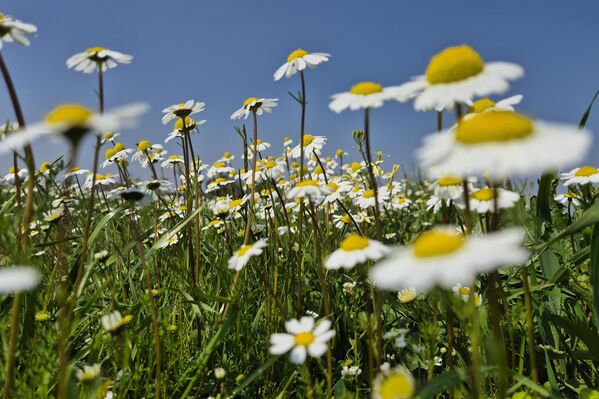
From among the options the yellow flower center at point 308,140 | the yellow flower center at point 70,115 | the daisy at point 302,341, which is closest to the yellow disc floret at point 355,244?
the daisy at point 302,341

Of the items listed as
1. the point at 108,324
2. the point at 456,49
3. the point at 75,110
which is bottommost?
the point at 108,324

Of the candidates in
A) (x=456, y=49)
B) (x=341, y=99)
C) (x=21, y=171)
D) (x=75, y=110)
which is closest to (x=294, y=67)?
(x=341, y=99)

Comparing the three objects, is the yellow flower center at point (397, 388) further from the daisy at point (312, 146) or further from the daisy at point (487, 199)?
the daisy at point (312, 146)

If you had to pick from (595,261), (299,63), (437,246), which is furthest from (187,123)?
(437,246)

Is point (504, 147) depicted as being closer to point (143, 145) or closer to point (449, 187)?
point (449, 187)

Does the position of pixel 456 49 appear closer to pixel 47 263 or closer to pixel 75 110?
pixel 75 110

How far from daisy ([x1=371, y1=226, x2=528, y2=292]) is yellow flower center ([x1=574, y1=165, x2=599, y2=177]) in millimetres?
2498

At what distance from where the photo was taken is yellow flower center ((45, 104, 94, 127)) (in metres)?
1.23

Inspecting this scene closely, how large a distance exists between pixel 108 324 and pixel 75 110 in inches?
27.5

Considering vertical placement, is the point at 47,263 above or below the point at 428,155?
below

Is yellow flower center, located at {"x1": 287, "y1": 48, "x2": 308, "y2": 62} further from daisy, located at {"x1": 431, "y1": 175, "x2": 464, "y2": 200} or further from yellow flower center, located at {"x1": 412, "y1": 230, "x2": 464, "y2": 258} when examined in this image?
yellow flower center, located at {"x1": 412, "y1": 230, "x2": 464, "y2": 258}

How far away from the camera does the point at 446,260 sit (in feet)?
3.19

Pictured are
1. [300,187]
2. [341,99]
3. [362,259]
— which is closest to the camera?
[362,259]

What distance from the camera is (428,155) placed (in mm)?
1086
